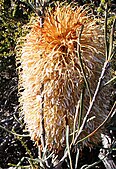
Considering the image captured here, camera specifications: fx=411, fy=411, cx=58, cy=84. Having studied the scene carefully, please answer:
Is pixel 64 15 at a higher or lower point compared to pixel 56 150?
higher

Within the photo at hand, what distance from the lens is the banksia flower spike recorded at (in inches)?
48.4

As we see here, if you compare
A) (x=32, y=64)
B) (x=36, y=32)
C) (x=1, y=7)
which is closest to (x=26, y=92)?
(x=32, y=64)

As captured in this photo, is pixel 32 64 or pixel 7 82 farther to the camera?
pixel 7 82

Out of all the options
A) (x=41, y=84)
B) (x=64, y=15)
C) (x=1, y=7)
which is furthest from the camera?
(x=1, y=7)

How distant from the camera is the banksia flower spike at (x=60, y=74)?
123 centimetres

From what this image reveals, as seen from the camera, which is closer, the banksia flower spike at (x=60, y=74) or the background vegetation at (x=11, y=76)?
the banksia flower spike at (x=60, y=74)

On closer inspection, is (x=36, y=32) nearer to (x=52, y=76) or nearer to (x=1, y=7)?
(x=52, y=76)

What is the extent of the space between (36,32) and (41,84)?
19 centimetres

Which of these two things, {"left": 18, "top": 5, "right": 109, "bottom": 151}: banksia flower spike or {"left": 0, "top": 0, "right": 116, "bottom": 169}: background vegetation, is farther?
{"left": 0, "top": 0, "right": 116, "bottom": 169}: background vegetation

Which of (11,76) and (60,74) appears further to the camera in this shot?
(11,76)

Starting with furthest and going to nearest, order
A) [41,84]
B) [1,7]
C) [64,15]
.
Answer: [1,7]
[64,15]
[41,84]

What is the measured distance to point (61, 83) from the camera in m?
1.24

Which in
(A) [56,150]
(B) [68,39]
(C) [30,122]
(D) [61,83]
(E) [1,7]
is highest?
(E) [1,7]

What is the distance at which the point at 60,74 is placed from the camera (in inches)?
48.2
